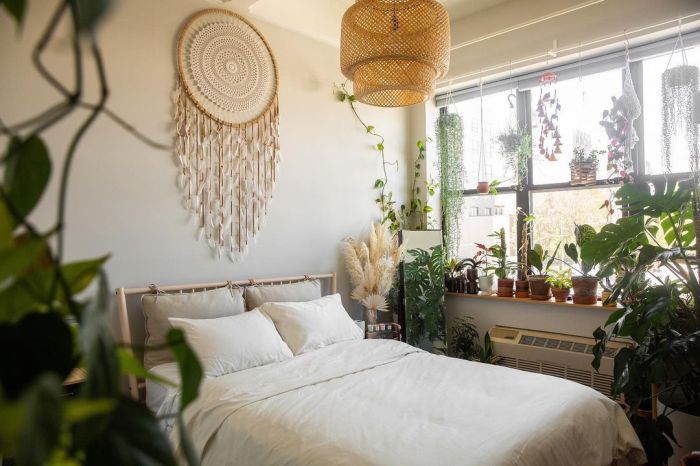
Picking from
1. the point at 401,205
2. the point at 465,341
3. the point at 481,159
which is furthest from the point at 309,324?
the point at 481,159

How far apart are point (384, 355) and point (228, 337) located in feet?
3.15

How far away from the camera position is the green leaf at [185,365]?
0.34 m

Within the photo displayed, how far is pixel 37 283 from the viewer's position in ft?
1.06

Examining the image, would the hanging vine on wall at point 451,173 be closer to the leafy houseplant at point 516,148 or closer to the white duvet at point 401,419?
the leafy houseplant at point 516,148

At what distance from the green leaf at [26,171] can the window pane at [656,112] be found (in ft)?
11.8

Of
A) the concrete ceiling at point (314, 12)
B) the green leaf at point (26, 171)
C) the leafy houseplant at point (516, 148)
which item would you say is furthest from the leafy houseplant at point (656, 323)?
the green leaf at point (26, 171)

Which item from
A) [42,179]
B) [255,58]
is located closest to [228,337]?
[255,58]

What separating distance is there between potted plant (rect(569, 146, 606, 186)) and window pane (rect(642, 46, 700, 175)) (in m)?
0.32

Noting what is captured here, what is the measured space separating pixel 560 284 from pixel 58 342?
3.77 metres

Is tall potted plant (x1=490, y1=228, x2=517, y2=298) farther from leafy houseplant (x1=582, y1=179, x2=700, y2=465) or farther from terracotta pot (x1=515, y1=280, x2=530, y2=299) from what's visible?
leafy houseplant (x1=582, y1=179, x2=700, y2=465)

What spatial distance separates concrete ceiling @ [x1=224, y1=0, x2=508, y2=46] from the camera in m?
3.37

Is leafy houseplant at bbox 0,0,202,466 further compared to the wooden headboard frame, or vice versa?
the wooden headboard frame

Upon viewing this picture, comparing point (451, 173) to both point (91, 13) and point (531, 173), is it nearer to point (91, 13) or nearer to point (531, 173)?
point (531, 173)

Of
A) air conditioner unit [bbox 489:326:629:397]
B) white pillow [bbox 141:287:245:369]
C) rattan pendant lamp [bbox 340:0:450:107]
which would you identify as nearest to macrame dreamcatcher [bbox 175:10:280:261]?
white pillow [bbox 141:287:245:369]
